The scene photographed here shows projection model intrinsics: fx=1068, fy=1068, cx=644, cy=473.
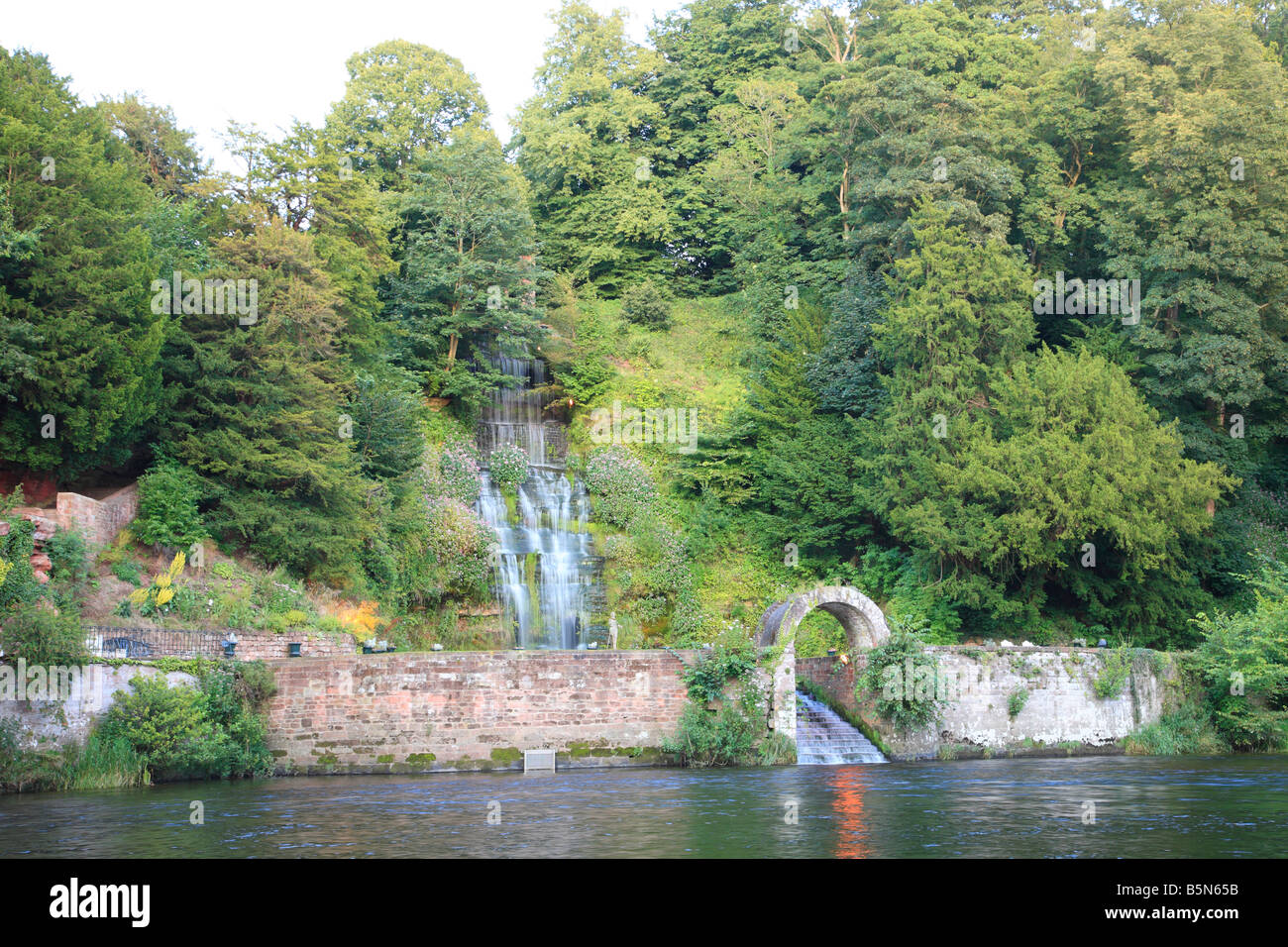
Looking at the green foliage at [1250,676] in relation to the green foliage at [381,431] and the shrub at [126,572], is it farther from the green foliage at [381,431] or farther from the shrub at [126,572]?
the shrub at [126,572]

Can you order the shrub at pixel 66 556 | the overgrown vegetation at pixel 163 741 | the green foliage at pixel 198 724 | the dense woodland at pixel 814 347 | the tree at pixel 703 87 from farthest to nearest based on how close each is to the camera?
the tree at pixel 703 87 < the dense woodland at pixel 814 347 < the shrub at pixel 66 556 < the green foliage at pixel 198 724 < the overgrown vegetation at pixel 163 741

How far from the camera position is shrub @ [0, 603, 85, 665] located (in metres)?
17.5

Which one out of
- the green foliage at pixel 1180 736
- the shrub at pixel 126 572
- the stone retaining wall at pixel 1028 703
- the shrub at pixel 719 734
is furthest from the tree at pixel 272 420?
the green foliage at pixel 1180 736

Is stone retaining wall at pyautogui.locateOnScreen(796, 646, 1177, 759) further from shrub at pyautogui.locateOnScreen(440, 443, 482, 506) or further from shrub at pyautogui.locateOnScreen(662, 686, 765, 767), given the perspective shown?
shrub at pyautogui.locateOnScreen(440, 443, 482, 506)

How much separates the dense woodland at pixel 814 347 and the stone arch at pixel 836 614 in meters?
0.90

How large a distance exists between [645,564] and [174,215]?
670 inches

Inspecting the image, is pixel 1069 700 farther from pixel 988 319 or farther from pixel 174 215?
pixel 174 215

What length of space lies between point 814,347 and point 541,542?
12570 millimetres

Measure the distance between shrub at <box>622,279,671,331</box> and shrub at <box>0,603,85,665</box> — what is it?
31824 mm

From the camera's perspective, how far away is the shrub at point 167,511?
24.1m

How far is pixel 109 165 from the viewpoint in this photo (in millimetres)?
26469

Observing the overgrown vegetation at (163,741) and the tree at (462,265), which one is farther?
the tree at (462,265)

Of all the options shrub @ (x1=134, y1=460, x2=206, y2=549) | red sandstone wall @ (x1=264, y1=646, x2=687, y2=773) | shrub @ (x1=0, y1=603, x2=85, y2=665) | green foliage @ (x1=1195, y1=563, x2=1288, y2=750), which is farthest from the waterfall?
shrub @ (x1=134, y1=460, x2=206, y2=549)

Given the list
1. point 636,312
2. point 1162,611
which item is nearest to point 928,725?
point 1162,611
